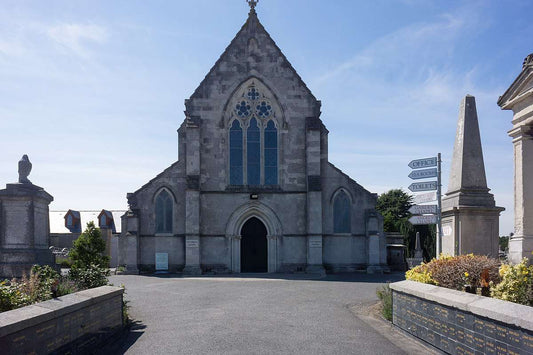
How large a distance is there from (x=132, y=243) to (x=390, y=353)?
20203mm

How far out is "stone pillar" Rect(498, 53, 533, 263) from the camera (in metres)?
10.8

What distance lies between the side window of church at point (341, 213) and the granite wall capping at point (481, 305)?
1753cm

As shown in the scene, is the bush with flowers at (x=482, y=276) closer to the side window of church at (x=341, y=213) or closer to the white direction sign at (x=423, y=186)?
the white direction sign at (x=423, y=186)

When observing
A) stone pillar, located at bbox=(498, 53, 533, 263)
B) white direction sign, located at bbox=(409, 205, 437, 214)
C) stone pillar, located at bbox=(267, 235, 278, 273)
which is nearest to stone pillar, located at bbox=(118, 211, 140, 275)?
stone pillar, located at bbox=(267, 235, 278, 273)

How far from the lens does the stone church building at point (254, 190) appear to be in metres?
26.8

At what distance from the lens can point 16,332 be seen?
6543 millimetres

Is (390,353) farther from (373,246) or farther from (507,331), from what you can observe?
(373,246)

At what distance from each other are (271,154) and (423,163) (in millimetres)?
14706

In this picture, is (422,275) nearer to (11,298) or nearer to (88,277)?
(88,277)

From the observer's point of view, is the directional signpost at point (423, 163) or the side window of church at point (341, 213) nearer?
the directional signpost at point (423, 163)

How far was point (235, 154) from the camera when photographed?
27516 millimetres

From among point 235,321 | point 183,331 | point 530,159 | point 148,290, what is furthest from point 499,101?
point 148,290

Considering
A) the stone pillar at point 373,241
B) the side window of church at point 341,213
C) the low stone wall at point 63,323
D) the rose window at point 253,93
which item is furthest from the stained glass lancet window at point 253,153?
the low stone wall at point 63,323

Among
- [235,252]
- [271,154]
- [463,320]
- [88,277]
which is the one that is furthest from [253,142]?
[463,320]
